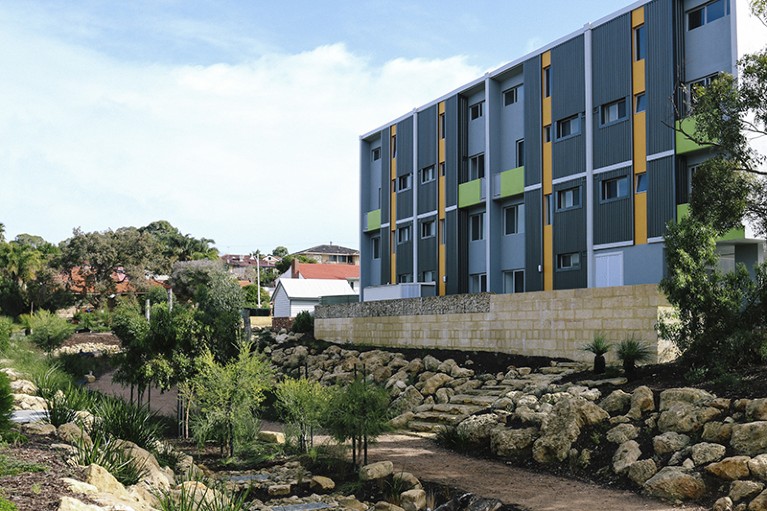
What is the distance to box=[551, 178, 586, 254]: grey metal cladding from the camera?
29.0m

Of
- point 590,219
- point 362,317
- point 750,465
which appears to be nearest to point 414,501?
point 750,465

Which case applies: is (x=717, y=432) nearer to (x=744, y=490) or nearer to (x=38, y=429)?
(x=744, y=490)

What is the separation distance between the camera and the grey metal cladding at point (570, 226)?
95.3 ft

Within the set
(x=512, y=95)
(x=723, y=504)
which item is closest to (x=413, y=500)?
(x=723, y=504)

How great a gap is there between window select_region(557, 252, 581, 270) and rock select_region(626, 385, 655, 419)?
48.3 ft

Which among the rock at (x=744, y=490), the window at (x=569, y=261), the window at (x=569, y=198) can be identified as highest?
the window at (x=569, y=198)

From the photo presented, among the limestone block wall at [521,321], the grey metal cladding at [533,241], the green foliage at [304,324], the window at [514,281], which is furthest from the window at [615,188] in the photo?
the green foliage at [304,324]

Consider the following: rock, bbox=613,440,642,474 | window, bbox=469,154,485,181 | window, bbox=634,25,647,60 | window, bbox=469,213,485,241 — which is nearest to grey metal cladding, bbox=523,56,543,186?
window, bbox=469,154,485,181

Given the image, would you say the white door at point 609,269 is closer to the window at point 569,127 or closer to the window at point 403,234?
the window at point 569,127

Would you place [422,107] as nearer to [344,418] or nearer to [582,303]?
[582,303]

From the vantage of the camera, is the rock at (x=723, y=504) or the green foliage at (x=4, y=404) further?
the rock at (x=723, y=504)

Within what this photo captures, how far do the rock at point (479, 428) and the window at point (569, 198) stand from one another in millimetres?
14553

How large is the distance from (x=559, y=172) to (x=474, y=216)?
6.84 metres

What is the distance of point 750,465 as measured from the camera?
1137 centimetres
